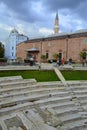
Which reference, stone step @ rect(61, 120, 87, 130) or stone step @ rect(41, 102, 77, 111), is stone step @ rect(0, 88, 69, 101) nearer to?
stone step @ rect(41, 102, 77, 111)

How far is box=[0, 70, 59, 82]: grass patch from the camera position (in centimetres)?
1568

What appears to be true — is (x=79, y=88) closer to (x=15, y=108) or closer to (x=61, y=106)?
(x=61, y=106)

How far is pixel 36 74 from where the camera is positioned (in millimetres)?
16641

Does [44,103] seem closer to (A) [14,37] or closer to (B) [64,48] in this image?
(B) [64,48]

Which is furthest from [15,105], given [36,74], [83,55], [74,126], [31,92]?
[83,55]

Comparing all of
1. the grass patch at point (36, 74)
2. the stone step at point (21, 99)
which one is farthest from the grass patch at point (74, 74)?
the stone step at point (21, 99)

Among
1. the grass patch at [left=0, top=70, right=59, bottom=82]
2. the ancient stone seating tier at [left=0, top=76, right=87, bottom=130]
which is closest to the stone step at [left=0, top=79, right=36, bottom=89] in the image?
the ancient stone seating tier at [left=0, top=76, right=87, bottom=130]

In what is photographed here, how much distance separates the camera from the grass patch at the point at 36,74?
1568 cm

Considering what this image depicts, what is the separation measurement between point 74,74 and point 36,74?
3.24 meters

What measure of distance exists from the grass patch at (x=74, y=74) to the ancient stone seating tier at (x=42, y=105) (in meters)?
1.62

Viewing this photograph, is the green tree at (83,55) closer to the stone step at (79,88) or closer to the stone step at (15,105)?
the stone step at (79,88)

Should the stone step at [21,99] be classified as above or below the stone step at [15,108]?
above

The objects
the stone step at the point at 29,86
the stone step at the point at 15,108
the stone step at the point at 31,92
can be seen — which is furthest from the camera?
the stone step at the point at 29,86

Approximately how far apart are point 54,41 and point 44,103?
1160 inches
